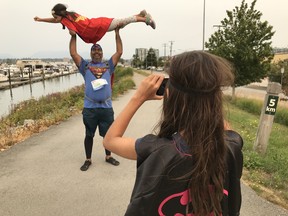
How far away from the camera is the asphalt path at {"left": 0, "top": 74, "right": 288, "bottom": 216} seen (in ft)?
12.1

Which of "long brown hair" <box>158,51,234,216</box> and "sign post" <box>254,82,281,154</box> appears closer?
"long brown hair" <box>158,51,234,216</box>

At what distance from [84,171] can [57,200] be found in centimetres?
104

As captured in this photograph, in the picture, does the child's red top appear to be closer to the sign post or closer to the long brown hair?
the long brown hair

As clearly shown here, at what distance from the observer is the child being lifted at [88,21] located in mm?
3915

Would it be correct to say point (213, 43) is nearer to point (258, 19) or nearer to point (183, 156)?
point (258, 19)

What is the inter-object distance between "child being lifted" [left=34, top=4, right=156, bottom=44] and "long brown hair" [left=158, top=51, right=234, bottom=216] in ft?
8.70

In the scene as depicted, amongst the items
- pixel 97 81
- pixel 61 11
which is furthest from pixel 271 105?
pixel 61 11

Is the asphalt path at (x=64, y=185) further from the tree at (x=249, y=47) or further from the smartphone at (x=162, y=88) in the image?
the tree at (x=249, y=47)

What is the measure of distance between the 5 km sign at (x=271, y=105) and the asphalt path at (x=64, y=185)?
1686mm

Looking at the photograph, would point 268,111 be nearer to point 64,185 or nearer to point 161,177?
point 64,185

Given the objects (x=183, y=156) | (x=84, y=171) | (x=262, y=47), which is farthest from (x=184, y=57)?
(x=262, y=47)

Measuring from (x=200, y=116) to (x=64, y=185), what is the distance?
339 cm

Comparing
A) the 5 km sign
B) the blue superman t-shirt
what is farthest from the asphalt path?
the 5 km sign

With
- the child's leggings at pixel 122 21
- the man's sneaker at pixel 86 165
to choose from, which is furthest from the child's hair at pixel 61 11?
the man's sneaker at pixel 86 165
